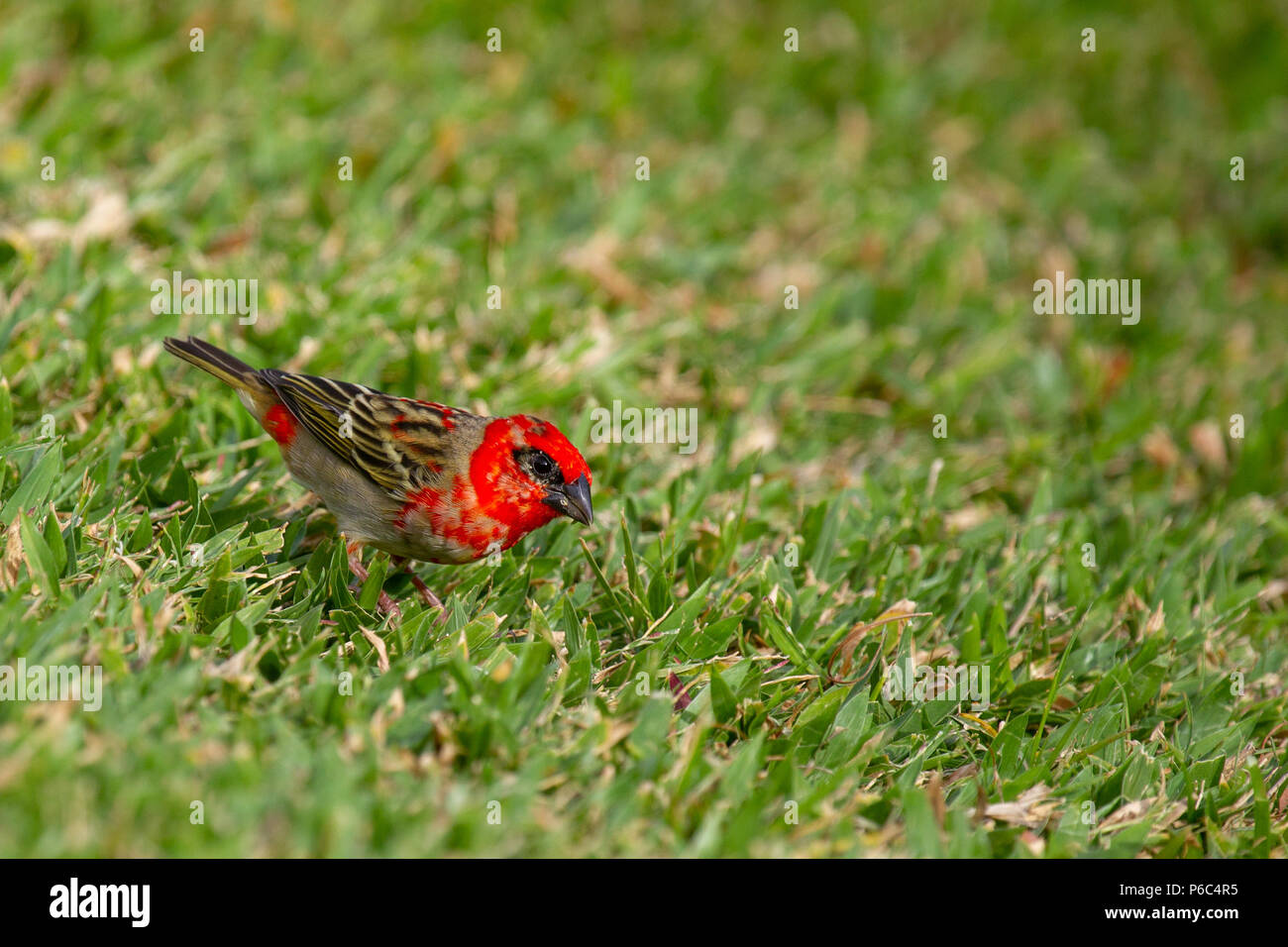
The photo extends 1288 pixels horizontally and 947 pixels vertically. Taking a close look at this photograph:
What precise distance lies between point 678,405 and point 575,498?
1.68m

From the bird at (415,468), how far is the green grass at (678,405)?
167 mm

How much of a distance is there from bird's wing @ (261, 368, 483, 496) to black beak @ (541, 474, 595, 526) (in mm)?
372

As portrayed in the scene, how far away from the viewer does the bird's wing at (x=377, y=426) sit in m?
4.22

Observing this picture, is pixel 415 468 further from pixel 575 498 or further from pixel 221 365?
pixel 221 365

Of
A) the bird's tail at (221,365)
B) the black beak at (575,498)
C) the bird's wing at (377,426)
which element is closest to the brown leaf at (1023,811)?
the black beak at (575,498)

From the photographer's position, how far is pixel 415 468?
13.8 feet

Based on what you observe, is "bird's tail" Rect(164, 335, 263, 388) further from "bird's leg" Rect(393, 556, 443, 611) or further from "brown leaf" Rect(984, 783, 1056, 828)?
"brown leaf" Rect(984, 783, 1056, 828)

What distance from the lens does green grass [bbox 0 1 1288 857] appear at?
132 inches

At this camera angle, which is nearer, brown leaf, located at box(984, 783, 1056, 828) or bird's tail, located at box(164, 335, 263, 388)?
brown leaf, located at box(984, 783, 1056, 828)

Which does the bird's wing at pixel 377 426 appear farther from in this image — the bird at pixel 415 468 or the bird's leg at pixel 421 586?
the bird's leg at pixel 421 586

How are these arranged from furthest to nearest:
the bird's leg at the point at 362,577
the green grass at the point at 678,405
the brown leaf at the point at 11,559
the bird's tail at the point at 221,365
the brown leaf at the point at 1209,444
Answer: the brown leaf at the point at 1209,444, the bird's tail at the point at 221,365, the bird's leg at the point at 362,577, the brown leaf at the point at 11,559, the green grass at the point at 678,405

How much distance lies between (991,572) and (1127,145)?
4797mm

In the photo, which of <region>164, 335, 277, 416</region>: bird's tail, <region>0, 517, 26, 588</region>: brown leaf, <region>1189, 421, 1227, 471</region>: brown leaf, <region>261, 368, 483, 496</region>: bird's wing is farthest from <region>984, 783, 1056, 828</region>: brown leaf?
<region>1189, 421, 1227, 471</region>: brown leaf

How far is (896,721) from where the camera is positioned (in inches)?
157
